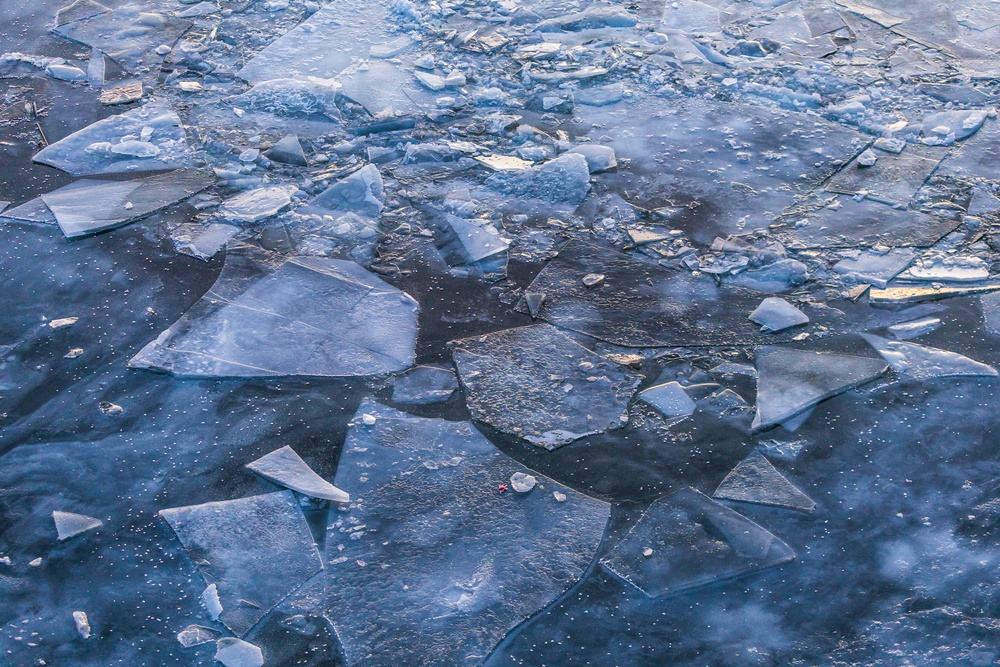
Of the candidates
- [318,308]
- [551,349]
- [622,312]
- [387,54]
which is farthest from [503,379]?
[387,54]

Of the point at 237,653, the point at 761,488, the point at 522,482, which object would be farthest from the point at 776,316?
the point at 237,653

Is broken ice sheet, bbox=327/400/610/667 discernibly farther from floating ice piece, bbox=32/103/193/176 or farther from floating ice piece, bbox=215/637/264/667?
floating ice piece, bbox=32/103/193/176

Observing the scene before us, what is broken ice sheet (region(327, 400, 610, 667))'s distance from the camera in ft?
7.72

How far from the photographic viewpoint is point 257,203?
12.7ft

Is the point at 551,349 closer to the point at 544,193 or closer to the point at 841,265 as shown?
the point at 544,193

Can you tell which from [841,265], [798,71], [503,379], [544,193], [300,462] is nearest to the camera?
[300,462]

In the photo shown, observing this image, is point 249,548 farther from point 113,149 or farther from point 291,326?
point 113,149

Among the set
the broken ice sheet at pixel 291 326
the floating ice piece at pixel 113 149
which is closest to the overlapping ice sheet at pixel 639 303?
the broken ice sheet at pixel 291 326

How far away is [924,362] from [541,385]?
140 cm

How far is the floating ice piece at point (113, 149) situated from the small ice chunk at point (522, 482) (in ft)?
8.06

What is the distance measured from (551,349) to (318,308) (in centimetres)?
92

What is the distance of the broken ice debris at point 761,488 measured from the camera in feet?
8.73

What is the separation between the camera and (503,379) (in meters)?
3.06

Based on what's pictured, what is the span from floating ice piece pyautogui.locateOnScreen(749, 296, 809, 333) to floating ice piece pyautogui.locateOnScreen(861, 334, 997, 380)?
0.28m
